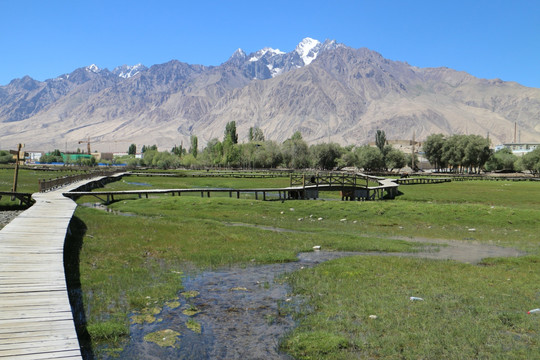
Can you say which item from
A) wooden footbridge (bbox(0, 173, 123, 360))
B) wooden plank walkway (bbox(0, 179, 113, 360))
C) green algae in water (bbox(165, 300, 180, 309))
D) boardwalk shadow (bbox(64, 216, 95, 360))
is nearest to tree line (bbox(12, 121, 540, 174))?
boardwalk shadow (bbox(64, 216, 95, 360))

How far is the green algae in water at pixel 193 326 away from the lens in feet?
43.5

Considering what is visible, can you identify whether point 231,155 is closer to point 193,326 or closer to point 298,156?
point 298,156

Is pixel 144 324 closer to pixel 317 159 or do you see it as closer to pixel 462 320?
pixel 462 320

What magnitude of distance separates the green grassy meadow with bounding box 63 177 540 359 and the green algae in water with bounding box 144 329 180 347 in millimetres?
884

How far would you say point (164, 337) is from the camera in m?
12.7

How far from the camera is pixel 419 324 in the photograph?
13.2 metres

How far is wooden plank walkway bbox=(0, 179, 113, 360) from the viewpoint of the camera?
9742mm

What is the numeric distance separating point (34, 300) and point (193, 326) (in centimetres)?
435

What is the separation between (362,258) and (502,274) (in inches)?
234

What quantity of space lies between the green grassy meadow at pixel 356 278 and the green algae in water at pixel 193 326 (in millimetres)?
1763

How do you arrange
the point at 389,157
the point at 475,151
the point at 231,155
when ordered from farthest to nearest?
the point at 231,155 < the point at 389,157 < the point at 475,151

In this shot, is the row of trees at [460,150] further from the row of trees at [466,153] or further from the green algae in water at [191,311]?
the green algae in water at [191,311]

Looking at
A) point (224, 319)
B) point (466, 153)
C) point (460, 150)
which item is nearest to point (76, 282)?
point (224, 319)

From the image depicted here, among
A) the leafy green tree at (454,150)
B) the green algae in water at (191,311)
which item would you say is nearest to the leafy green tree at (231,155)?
the leafy green tree at (454,150)
